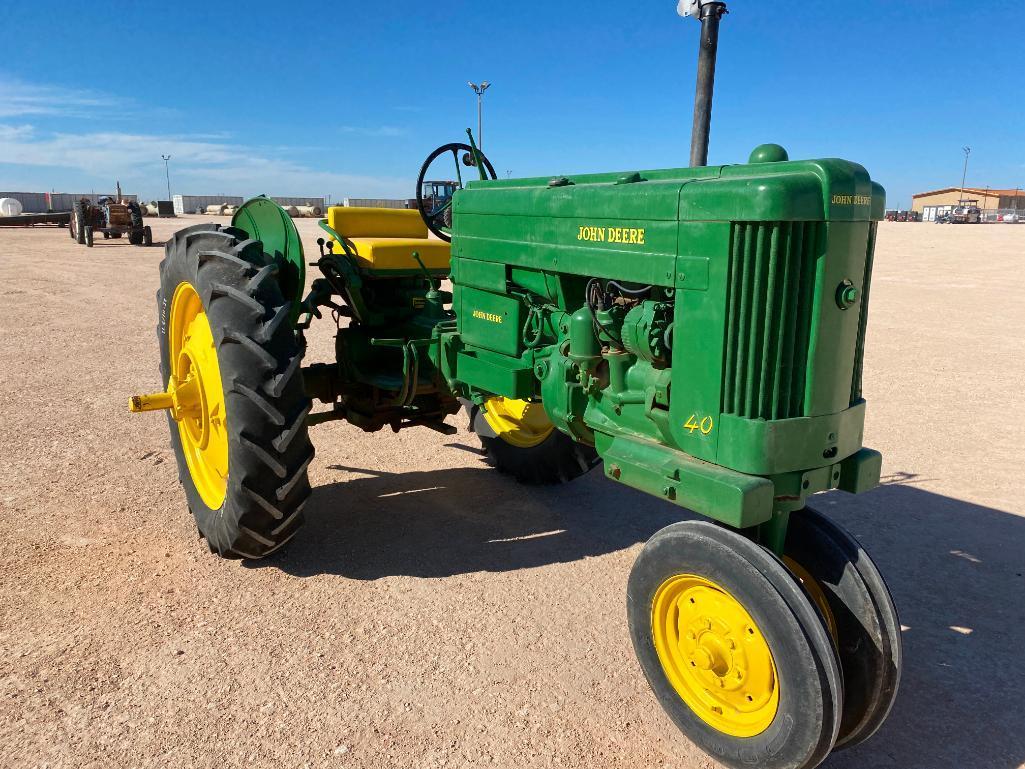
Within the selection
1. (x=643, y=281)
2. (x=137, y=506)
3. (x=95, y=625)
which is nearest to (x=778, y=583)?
(x=643, y=281)

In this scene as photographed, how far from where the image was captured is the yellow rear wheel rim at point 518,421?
15.3ft

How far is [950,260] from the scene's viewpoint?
2159 cm

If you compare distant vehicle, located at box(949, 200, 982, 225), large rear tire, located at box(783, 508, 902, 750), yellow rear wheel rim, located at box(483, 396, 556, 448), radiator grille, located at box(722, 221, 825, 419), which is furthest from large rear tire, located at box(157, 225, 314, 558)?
distant vehicle, located at box(949, 200, 982, 225)

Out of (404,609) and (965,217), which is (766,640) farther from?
(965,217)

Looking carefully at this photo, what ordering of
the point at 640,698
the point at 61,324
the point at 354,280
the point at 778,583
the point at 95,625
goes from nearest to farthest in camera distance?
the point at 778,583
the point at 640,698
the point at 95,625
the point at 354,280
the point at 61,324

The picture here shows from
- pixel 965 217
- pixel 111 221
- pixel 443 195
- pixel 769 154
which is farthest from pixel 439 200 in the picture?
pixel 965 217

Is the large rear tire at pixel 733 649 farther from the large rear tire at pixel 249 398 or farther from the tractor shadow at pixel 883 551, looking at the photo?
the large rear tire at pixel 249 398

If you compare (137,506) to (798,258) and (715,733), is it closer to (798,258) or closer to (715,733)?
(715,733)

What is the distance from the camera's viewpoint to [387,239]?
4.80m

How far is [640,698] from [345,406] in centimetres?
255

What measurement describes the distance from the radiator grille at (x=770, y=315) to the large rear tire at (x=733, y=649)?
1.51 ft

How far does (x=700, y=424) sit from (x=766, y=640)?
0.73 meters

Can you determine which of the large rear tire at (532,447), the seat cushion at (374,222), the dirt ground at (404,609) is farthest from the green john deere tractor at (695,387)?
the seat cushion at (374,222)

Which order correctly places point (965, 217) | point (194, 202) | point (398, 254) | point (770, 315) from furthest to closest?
1. point (194, 202)
2. point (965, 217)
3. point (398, 254)
4. point (770, 315)
